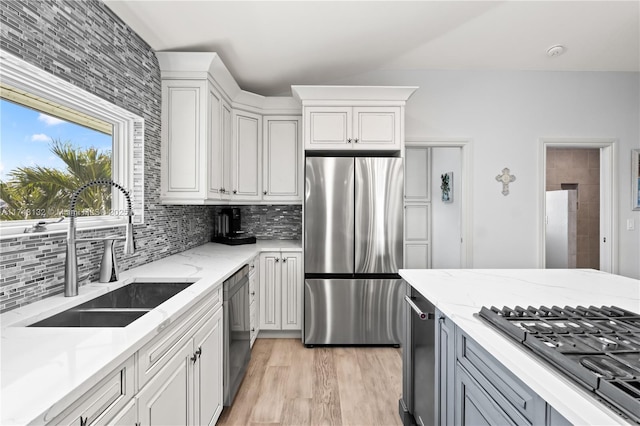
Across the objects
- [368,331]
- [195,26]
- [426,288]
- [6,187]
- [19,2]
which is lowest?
[368,331]

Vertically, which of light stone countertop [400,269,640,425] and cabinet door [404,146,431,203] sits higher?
cabinet door [404,146,431,203]

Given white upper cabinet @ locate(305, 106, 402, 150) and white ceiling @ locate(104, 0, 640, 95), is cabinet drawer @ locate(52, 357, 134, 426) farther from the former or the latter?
white upper cabinet @ locate(305, 106, 402, 150)

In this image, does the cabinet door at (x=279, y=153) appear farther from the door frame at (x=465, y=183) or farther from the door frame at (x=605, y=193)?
the door frame at (x=605, y=193)

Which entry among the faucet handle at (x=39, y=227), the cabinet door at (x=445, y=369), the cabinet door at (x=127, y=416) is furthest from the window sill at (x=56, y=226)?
the cabinet door at (x=445, y=369)

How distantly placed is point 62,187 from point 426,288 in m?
1.83

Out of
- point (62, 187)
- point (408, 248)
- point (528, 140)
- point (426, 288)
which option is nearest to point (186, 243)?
point (62, 187)

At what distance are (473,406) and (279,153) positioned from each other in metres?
2.85

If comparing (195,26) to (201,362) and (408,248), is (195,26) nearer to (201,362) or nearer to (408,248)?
(201,362)

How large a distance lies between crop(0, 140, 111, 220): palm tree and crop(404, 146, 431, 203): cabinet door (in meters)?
4.03

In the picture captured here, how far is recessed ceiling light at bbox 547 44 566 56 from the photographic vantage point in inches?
132

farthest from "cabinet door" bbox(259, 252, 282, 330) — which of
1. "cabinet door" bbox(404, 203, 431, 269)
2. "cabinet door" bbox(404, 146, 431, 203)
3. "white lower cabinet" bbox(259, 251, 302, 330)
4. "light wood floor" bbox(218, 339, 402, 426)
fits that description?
"cabinet door" bbox(404, 146, 431, 203)

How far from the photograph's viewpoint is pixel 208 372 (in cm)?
180

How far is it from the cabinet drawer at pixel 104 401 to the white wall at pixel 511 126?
138 inches

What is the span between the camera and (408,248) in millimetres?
5145
